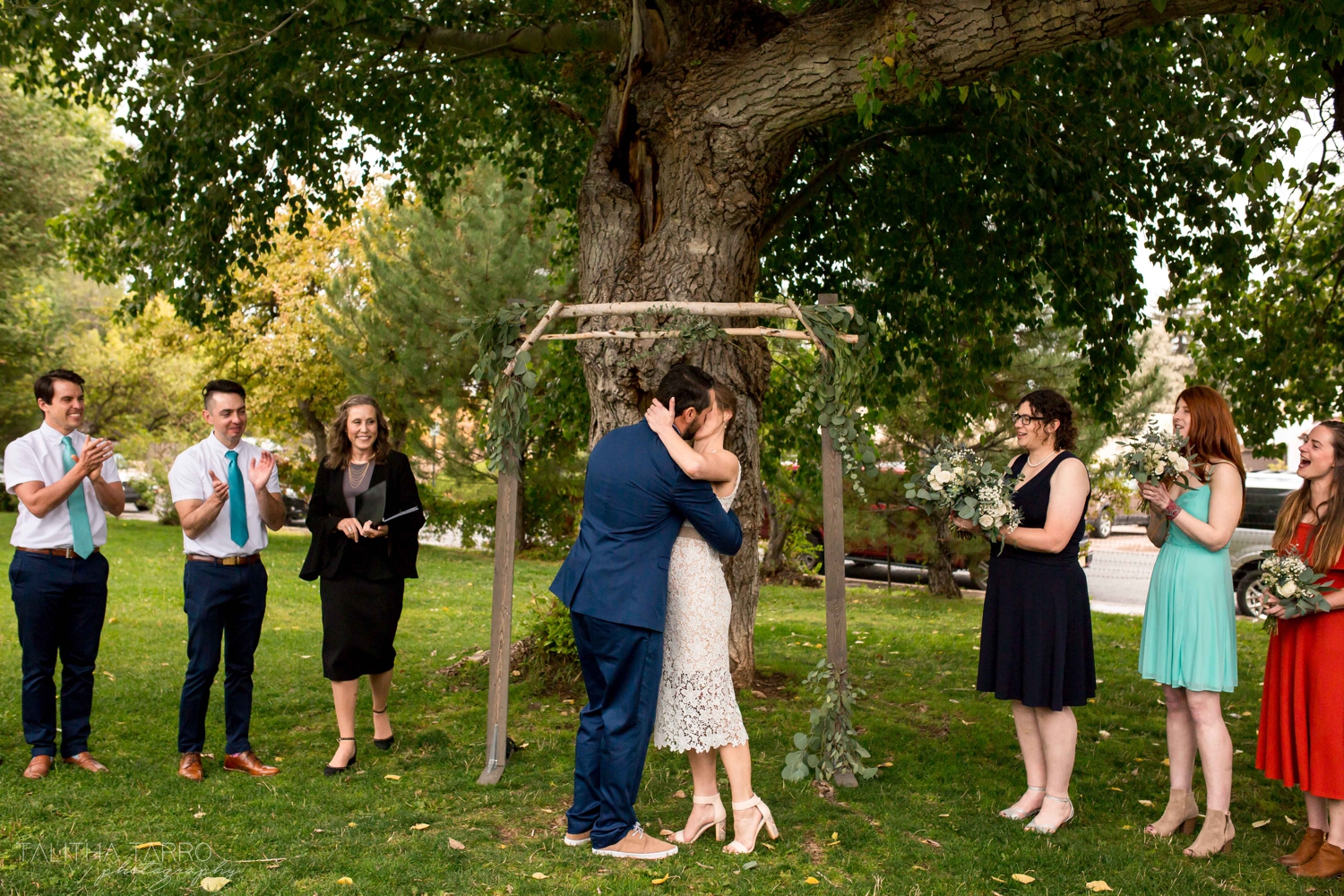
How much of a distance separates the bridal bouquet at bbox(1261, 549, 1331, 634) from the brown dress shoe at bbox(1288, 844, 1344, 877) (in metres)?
0.95

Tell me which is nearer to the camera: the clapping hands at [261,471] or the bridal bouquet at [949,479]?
the bridal bouquet at [949,479]

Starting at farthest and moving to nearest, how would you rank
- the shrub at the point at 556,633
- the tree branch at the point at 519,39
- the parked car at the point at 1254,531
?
the parked car at the point at 1254,531
the tree branch at the point at 519,39
the shrub at the point at 556,633

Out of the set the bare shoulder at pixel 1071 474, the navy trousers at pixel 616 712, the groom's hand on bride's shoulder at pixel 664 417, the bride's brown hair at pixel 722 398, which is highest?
the bride's brown hair at pixel 722 398

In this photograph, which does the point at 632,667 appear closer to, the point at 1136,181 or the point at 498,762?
the point at 498,762

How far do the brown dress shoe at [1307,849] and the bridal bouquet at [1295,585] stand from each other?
93 centimetres

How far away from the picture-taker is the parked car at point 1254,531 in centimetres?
1306

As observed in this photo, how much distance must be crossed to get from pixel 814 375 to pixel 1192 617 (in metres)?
2.10

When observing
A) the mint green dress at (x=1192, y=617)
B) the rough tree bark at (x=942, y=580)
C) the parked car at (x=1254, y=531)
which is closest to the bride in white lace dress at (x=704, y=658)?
the mint green dress at (x=1192, y=617)

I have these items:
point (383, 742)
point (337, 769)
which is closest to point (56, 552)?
point (337, 769)

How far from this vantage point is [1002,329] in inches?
388

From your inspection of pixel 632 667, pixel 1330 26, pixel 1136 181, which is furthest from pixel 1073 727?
pixel 1136 181

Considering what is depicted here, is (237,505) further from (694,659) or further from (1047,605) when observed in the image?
(1047,605)

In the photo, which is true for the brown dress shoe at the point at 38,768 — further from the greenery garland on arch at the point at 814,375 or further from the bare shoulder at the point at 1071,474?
the bare shoulder at the point at 1071,474

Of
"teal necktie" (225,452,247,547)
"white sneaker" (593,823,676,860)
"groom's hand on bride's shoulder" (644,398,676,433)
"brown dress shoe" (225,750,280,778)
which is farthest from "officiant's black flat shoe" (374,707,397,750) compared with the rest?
"groom's hand on bride's shoulder" (644,398,676,433)
